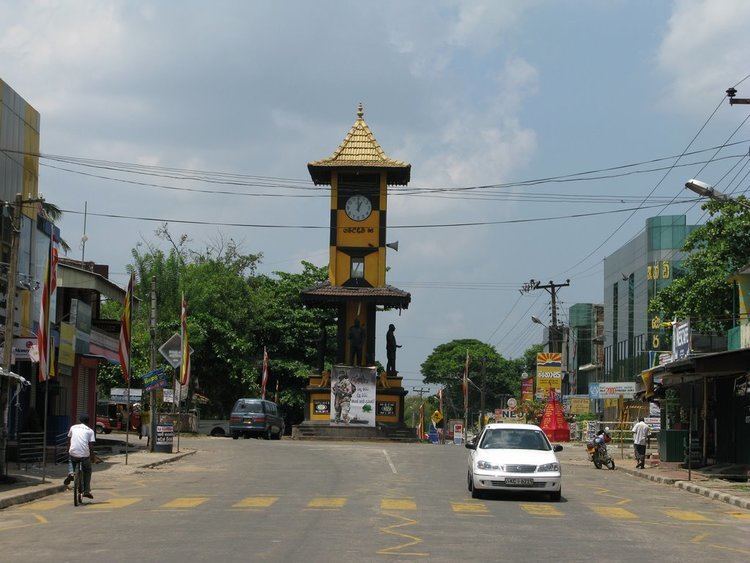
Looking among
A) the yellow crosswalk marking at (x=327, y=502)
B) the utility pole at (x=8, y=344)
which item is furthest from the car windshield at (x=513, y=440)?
the utility pole at (x=8, y=344)

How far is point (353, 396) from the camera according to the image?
55.0 m

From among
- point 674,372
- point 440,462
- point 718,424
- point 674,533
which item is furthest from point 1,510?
point 718,424

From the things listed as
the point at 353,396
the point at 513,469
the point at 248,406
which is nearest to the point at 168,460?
the point at 513,469

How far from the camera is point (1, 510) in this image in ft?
64.2

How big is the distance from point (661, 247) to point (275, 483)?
173 feet

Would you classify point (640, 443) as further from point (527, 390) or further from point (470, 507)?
point (527, 390)

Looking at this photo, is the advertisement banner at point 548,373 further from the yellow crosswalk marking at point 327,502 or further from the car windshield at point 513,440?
the yellow crosswalk marking at point 327,502

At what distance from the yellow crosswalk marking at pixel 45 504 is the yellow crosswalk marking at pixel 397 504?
19.8ft

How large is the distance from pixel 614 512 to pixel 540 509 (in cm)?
139

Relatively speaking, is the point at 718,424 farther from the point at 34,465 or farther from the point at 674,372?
the point at 34,465

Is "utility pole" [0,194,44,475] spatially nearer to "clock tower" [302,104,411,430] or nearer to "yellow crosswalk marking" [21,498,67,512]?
"yellow crosswalk marking" [21,498,67,512]

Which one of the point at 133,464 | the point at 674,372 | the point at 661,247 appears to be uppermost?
the point at 661,247

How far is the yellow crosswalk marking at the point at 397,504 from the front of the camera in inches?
769

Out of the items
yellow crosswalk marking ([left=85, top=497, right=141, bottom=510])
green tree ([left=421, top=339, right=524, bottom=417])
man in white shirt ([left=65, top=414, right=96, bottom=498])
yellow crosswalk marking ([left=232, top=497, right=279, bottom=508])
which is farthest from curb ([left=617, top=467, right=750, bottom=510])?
green tree ([left=421, top=339, right=524, bottom=417])
